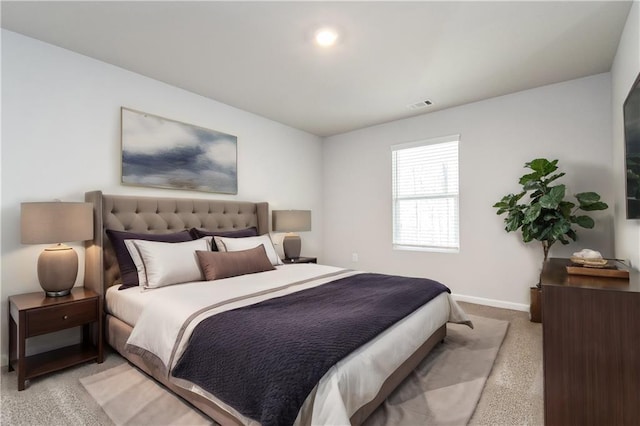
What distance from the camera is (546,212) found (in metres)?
3.02

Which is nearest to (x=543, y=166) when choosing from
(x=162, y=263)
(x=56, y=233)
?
(x=162, y=263)

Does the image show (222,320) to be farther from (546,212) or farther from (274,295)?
(546,212)

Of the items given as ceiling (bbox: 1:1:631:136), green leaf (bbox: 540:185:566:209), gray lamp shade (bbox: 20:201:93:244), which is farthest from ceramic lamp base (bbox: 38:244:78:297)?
green leaf (bbox: 540:185:566:209)

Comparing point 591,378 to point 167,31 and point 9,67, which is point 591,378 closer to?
point 167,31

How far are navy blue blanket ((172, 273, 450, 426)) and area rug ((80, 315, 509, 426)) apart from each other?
33 centimetres

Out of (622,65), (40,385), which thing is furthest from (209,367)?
(622,65)

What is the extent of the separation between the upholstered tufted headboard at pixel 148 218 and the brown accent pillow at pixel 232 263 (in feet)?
2.27

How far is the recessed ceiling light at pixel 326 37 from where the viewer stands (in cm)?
235

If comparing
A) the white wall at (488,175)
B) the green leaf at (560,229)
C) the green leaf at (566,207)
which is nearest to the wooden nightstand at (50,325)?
the white wall at (488,175)

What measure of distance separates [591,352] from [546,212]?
6.20 ft

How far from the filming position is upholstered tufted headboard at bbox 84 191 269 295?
2555mm

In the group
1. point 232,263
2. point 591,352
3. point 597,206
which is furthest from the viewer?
point 597,206

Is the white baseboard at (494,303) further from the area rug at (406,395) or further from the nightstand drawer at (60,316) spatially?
the nightstand drawer at (60,316)

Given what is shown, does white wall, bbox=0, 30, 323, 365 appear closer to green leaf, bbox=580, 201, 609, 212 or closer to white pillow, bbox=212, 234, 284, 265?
white pillow, bbox=212, 234, 284, 265
